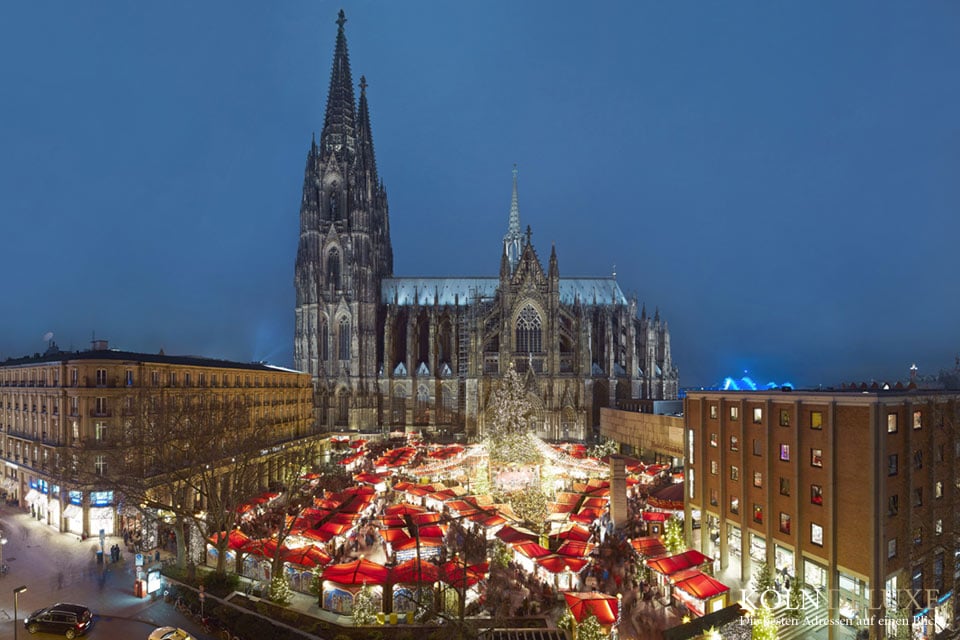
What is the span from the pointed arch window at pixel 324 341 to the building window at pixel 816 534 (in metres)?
63.6

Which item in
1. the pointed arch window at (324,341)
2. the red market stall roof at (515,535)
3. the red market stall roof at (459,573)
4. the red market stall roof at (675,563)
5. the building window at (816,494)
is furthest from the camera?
the pointed arch window at (324,341)

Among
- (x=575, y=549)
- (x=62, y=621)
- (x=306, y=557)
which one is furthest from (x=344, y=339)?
(x=62, y=621)

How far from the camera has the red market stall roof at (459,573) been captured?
22.0 m

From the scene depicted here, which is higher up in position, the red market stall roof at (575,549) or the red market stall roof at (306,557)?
the red market stall roof at (306,557)

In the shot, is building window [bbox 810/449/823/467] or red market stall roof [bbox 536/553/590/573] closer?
building window [bbox 810/449/823/467]

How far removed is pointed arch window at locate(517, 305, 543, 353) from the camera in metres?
72.6

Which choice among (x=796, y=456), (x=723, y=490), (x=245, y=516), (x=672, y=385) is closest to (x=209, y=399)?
(x=245, y=516)

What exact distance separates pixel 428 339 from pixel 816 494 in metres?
59.4

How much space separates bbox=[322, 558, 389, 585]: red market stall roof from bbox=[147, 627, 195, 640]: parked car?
5.75 m

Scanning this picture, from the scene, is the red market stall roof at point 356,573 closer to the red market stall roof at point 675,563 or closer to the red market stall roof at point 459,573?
the red market stall roof at point 459,573

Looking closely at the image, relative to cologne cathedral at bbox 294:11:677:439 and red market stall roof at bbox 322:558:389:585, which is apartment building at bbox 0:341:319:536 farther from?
cologne cathedral at bbox 294:11:677:439

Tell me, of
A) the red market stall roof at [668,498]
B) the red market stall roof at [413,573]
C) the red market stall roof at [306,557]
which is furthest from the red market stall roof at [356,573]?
the red market stall roof at [668,498]

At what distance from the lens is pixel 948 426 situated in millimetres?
23969

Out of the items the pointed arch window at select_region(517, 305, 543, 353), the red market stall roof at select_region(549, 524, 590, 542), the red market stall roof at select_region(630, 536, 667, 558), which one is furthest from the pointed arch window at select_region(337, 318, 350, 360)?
the red market stall roof at select_region(630, 536, 667, 558)
